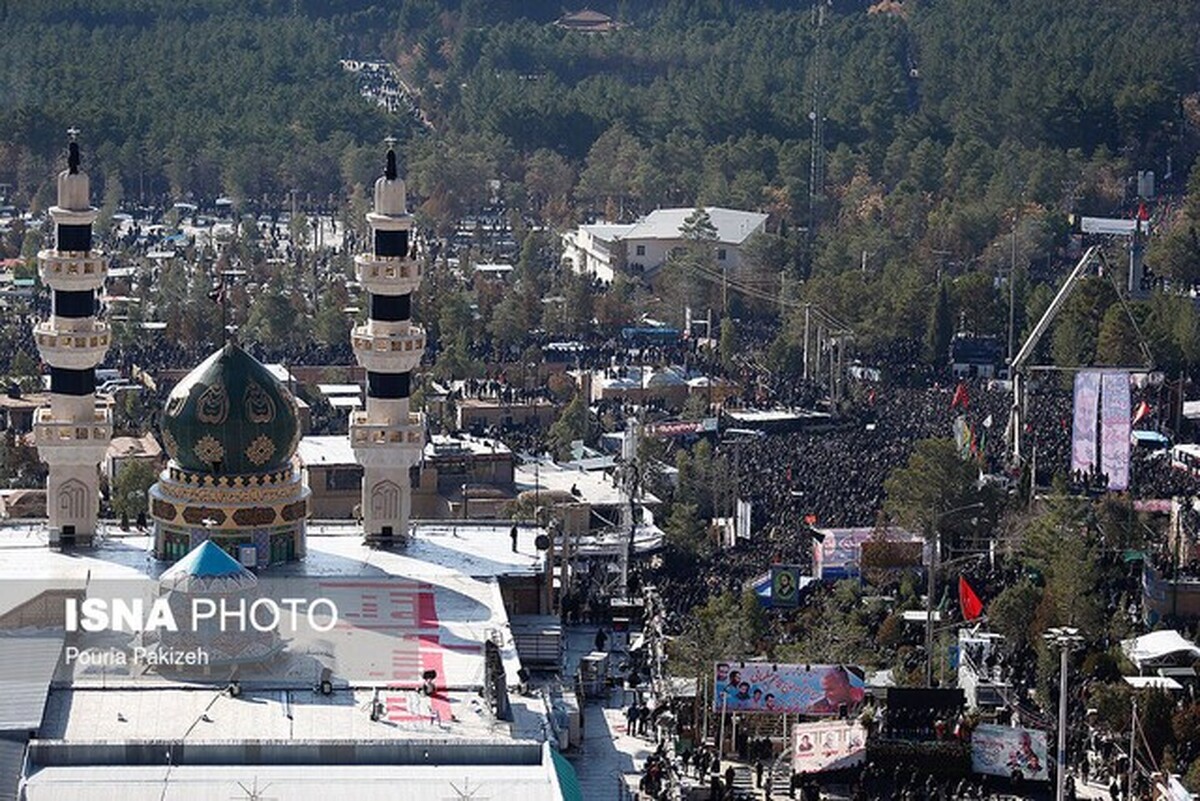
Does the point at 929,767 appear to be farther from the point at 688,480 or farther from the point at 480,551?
the point at 688,480

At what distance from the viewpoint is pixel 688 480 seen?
70.2 meters

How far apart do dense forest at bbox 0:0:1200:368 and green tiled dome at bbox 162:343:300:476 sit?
32.7 m

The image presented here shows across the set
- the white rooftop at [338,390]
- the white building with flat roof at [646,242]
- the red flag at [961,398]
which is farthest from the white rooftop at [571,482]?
the white building with flat roof at [646,242]

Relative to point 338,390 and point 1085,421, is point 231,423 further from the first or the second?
point 338,390

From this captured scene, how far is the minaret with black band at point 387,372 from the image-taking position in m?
54.6

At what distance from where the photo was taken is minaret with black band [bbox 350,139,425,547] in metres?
54.6

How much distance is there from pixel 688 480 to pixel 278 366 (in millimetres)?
14493

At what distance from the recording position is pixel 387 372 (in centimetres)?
5469

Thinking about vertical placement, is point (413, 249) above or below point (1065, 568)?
above

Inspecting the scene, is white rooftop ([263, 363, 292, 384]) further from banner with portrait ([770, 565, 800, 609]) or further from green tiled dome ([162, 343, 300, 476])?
green tiled dome ([162, 343, 300, 476])

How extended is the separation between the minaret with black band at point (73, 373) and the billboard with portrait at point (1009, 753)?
45.2 feet

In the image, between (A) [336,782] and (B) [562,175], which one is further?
(B) [562,175]

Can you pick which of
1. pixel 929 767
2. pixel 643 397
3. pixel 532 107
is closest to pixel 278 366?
pixel 643 397

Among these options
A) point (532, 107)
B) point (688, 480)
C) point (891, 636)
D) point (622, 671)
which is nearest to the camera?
point (622, 671)
